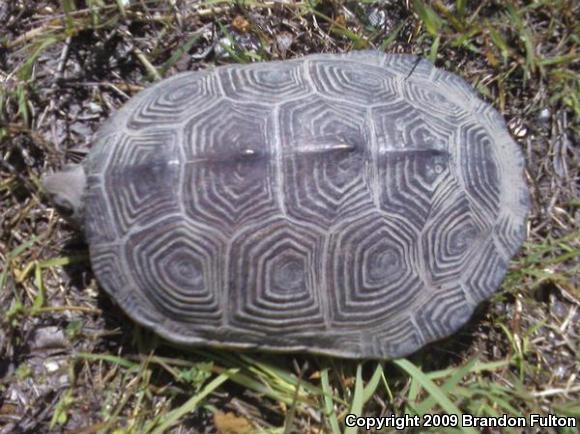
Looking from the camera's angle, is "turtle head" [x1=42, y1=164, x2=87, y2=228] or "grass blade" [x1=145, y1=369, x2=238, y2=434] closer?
"turtle head" [x1=42, y1=164, x2=87, y2=228]

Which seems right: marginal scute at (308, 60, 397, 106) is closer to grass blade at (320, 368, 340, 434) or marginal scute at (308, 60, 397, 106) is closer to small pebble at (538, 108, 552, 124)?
small pebble at (538, 108, 552, 124)

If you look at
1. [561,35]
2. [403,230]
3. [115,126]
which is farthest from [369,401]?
[561,35]

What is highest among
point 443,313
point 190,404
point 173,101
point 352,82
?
point 352,82

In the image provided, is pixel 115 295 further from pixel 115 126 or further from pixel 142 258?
pixel 115 126

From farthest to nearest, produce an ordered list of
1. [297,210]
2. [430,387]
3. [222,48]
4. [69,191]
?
[222,48]
[430,387]
[69,191]
[297,210]

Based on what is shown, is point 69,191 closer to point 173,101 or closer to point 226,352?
point 173,101

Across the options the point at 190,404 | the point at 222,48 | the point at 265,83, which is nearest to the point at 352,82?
the point at 265,83

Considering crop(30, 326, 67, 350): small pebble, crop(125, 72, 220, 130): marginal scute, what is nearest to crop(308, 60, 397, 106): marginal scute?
crop(125, 72, 220, 130): marginal scute
